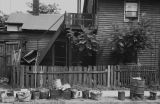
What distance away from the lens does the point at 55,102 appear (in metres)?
9.01

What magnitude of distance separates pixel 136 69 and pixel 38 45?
10.5 m

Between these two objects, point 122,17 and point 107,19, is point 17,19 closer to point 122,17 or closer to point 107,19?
point 107,19

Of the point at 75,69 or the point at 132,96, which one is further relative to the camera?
the point at 75,69

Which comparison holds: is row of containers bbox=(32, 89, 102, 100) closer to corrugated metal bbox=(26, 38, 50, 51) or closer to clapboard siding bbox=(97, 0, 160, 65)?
clapboard siding bbox=(97, 0, 160, 65)

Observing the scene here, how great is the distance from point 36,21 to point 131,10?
1013cm

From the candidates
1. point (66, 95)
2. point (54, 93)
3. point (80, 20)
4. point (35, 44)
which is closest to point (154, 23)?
point (80, 20)

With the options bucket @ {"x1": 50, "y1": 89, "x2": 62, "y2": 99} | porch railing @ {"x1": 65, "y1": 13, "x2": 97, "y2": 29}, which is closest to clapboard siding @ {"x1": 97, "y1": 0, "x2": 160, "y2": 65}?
porch railing @ {"x1": 65, "y1": 13, "x2": 97, "y2": 29}

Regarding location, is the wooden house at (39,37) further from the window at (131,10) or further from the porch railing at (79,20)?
the window at (131,10)

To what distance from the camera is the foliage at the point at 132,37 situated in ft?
45.3

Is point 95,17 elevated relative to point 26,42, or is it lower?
elevated

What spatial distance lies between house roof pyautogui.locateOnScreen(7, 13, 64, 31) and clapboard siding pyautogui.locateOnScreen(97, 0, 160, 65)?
5387mm

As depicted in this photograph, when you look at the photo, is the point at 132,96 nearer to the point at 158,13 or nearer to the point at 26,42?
the point at 158,13

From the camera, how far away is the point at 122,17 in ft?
54.0

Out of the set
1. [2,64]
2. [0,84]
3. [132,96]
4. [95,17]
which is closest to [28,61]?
[2,64]
